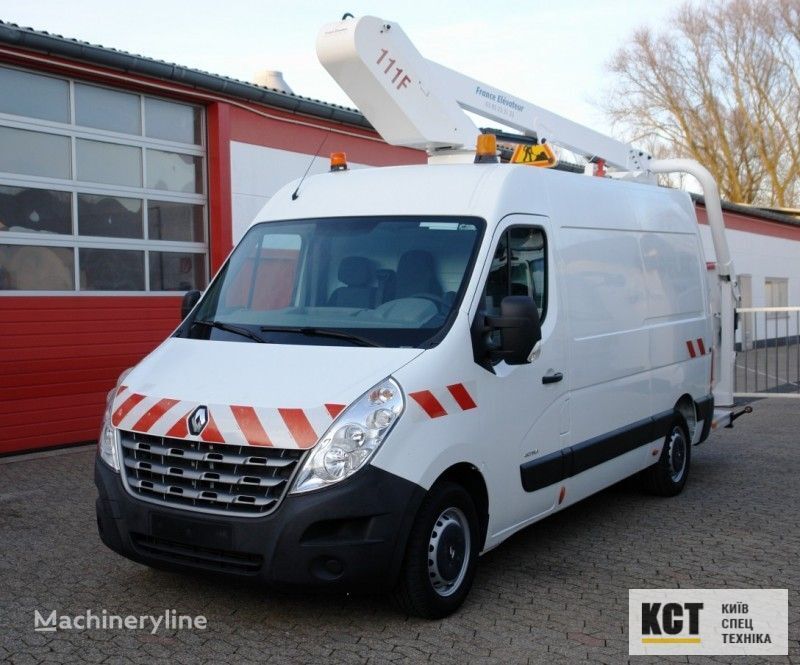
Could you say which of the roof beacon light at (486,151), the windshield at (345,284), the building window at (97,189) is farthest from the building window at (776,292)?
the windshield at (345,284)

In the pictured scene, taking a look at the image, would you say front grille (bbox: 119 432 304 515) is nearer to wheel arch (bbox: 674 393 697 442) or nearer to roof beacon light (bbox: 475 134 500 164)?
roof beacon light (bbox: 475 134 500 164)

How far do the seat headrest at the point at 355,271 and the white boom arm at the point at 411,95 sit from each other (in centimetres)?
172

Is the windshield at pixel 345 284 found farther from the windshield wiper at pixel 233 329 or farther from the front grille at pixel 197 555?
the front grille at pixel 197 555

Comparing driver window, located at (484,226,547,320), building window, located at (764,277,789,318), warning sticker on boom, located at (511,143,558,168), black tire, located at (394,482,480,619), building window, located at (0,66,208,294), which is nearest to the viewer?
black tire, located at (394,482,480,619)

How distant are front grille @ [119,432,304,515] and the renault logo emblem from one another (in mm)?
61

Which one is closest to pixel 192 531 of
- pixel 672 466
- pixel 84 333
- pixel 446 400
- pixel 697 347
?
pixel 446 400

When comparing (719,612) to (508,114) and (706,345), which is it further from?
(508,114)

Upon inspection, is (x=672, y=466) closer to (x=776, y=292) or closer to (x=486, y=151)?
(x=486, y=151)

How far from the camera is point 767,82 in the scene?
36.1 metres

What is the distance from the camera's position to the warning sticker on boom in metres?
7.18

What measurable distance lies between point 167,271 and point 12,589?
241 inches

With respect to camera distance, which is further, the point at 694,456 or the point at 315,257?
the point at 694,456

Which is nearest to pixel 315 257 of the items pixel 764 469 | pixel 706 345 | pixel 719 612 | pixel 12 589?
pixel 12 589

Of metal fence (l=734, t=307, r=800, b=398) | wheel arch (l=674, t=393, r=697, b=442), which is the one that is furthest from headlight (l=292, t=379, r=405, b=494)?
→ metal fence (l=734, t=307, r=800, b=398)
